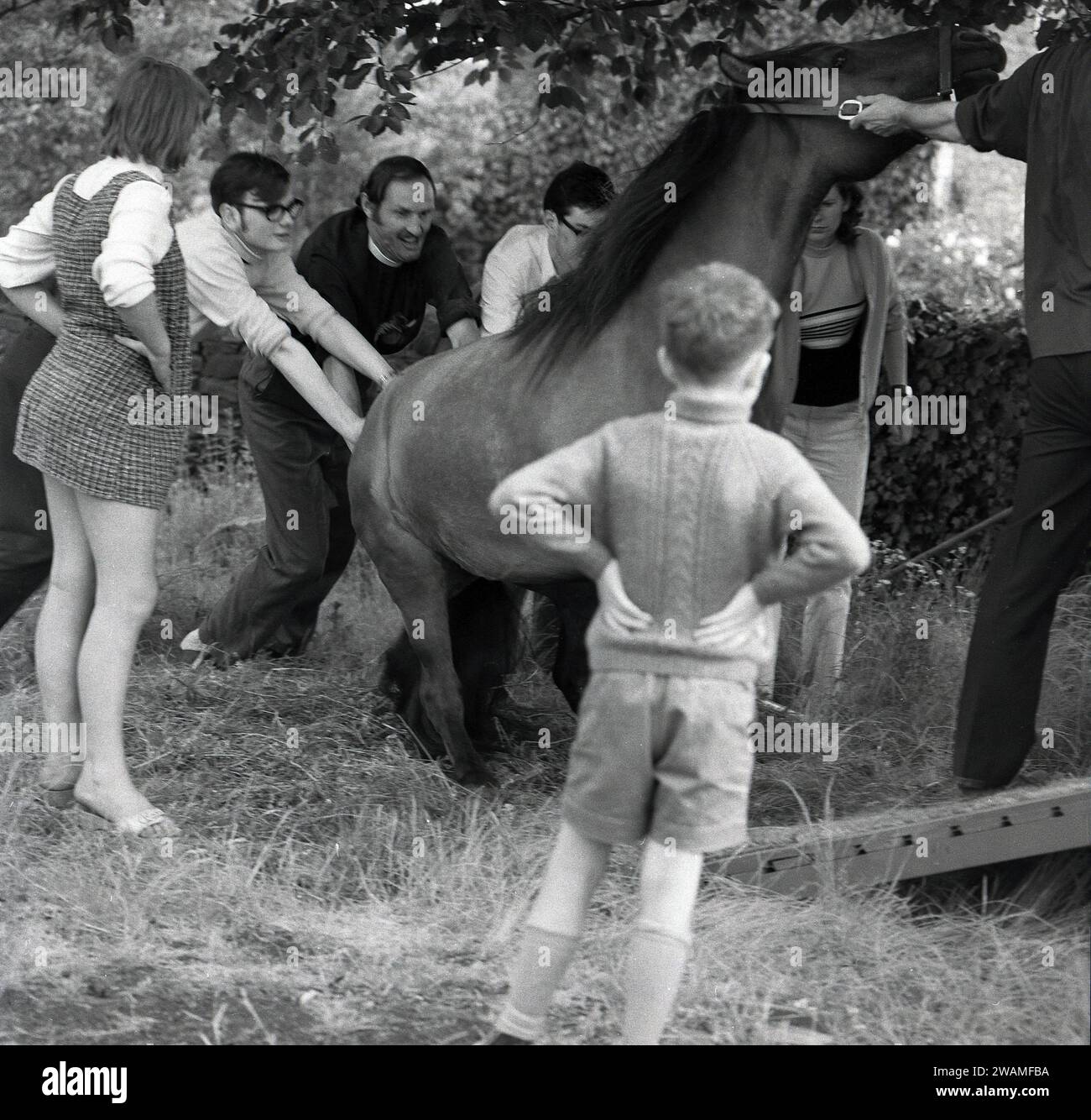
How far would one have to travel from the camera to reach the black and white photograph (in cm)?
289

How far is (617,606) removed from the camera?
113 inches

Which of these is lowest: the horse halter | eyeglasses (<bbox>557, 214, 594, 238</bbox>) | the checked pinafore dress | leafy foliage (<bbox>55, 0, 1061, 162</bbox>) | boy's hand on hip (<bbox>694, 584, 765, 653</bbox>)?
boy's hand on hip (<bbox>694, 584, 765, 653</bbox>)

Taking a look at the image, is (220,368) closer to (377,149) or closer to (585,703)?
(377,149)

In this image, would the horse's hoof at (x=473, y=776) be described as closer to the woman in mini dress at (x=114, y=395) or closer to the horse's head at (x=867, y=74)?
the woman in mini dress at (x=114, y=395)

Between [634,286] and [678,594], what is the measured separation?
176 centimetres

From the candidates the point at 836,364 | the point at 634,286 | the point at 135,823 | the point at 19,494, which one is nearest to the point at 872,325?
the point at 836,364

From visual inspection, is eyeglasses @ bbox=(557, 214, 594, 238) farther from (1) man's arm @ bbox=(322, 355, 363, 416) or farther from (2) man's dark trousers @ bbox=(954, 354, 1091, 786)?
(2) man's dark trousers @ bbox=(954, 354, 1091, 786)

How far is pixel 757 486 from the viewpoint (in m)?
2.84

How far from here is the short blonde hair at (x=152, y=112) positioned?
4.20m

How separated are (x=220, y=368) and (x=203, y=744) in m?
4.64

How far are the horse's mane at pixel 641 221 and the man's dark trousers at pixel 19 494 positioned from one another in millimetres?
1497

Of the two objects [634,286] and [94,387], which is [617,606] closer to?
[634,286]

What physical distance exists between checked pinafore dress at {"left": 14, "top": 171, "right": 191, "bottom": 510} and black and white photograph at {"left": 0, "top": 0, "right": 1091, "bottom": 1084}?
1 cm

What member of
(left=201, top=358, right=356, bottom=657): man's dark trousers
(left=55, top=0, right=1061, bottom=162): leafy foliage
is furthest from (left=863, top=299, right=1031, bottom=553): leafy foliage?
(left=201, top=358, right=356, bottom=657): man's dark trousers
